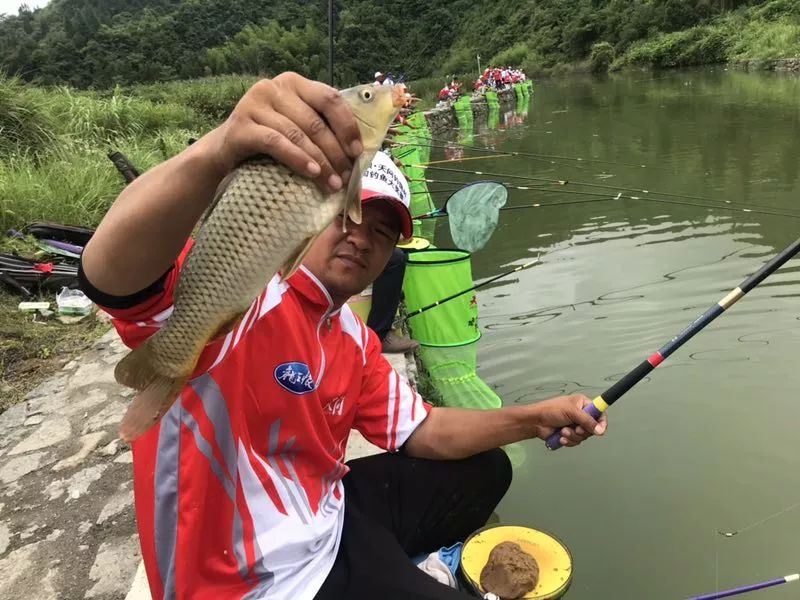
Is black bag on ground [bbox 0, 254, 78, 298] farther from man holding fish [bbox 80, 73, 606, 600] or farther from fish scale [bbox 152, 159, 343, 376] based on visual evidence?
fish scale [bbox 152, 159, 343, 376]

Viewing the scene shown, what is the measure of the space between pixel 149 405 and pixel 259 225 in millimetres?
543

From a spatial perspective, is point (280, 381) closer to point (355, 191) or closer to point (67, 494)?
point (355, 191)

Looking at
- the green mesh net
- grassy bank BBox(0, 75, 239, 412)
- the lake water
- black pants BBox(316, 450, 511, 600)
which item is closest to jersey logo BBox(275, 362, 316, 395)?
black pants BBox(316, 450, 511, 600)

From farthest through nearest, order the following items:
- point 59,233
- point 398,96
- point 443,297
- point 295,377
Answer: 1. point 59,233
2. point 443,297
3. point 295,377
4. point 398,96

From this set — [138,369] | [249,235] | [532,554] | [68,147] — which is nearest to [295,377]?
[138,369]

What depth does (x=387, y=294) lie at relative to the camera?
4215 millimetres

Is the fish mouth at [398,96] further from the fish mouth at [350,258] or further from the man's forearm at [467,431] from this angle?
the man's forearm at [467,431]

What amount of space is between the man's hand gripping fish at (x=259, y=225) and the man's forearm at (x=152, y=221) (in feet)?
0.33

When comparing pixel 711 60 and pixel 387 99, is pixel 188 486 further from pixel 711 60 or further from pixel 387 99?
pixel 711 60

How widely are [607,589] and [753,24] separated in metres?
48.4

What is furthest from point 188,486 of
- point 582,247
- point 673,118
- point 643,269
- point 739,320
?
point 673,118

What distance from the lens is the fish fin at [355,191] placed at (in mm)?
1097

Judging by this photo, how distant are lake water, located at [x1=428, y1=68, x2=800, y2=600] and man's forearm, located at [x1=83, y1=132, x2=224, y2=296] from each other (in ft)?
8.22

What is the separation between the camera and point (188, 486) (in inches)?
62.6
